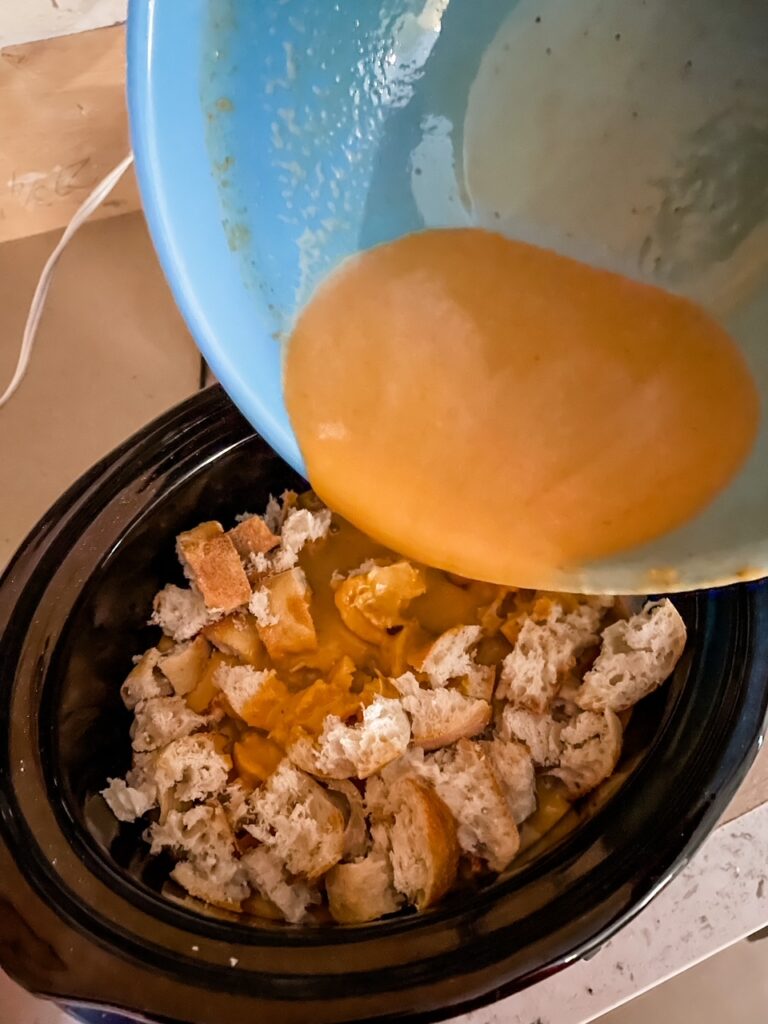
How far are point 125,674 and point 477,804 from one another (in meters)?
0.36

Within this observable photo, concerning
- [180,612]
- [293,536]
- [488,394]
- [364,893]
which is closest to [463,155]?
[488,394]

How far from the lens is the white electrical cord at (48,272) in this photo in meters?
0.96

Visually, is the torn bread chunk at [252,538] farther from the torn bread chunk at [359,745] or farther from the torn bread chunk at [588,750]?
the torn bread chunk at [588,750]

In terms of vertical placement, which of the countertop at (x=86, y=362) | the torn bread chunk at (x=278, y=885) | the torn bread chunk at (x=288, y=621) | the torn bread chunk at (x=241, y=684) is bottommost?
the torn bread chunk at (x=278, y=885)

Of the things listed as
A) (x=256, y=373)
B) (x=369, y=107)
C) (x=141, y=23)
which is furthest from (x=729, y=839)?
(x=141, y=23)

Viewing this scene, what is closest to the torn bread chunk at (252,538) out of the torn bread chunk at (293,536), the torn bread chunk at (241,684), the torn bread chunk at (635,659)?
the torn bread chunk at (293,536)

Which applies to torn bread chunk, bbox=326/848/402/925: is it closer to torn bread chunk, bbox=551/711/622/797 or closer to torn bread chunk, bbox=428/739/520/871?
torn bread chunk, bbox=428/739/520/871

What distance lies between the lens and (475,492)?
26.3 inches

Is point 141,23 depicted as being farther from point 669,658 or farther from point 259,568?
point 669,658

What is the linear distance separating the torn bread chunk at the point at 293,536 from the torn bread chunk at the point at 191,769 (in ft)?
0.61

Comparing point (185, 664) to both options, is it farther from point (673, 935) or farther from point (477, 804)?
point (673, 935)

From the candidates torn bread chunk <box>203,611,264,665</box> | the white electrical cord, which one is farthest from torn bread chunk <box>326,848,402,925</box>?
the white electrical cord

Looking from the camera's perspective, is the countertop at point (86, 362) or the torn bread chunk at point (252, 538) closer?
the torn bread chunk at point (252, 538)

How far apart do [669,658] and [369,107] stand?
50 cm
